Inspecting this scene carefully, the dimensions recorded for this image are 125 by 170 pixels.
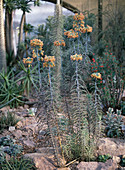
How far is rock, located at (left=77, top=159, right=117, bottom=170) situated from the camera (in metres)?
1.82

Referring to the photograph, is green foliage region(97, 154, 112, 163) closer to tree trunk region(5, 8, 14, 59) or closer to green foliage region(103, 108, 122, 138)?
green foliage region(103, 108, 122, 138)

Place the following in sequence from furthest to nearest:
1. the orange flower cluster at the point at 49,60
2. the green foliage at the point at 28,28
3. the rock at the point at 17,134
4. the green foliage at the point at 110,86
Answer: the green foliage at the point at 28,28 < the green foliage at the point at 110,86 < the rock at the point at 17,134 < the orange flower cluster at the point at 49,60

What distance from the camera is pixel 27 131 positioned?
272 centimetres

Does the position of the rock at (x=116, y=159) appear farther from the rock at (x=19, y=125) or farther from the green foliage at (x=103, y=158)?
the rock at (x=19, y=125)

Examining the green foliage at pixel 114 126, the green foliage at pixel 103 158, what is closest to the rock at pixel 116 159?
the green foliage at pixel 103 158

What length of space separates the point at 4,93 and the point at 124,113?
2190 mm

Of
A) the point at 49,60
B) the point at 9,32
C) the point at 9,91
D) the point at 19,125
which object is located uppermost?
the point at 9,32

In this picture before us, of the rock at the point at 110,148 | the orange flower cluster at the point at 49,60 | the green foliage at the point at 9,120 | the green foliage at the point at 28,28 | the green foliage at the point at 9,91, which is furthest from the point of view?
the green foliage at the point at 28,28

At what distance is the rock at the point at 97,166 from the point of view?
1.82 meters

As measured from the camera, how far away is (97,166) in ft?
6.07

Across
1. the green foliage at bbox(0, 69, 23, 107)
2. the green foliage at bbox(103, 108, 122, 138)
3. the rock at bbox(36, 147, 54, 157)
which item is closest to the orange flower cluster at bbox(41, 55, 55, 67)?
the rock at bbox(36, 147, 54, 157)

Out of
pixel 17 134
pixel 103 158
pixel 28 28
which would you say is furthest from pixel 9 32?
pixel 103 158

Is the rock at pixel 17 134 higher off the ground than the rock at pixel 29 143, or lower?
higher

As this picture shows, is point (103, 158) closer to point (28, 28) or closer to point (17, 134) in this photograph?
point (17, 134)
